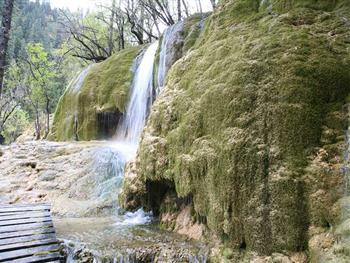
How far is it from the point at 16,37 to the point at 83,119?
47.0 m

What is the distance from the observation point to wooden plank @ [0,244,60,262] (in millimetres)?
3895

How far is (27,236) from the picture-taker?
4402mm

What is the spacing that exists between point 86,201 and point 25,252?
11.8ft

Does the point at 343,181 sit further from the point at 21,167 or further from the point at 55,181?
the point at 21,167

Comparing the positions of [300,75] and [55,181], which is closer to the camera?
[300,75]

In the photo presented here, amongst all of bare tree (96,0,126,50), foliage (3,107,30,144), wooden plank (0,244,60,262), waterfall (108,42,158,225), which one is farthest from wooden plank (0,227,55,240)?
foliage (3,107,30,144)

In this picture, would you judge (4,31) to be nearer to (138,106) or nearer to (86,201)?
(86,201)

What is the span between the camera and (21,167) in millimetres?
9422

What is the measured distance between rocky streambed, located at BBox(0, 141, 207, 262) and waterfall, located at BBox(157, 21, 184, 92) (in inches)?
115

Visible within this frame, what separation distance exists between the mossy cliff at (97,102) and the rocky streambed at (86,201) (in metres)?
2.86

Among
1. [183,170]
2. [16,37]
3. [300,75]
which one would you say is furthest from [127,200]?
[16,37]

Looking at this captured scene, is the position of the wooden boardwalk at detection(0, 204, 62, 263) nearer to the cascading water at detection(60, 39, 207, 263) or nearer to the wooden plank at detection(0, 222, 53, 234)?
the wooden plank at detection(0, 222, 53, 234)

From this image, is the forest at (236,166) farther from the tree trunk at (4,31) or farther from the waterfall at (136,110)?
the waterfall at (136,110)

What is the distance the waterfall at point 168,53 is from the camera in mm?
10469
